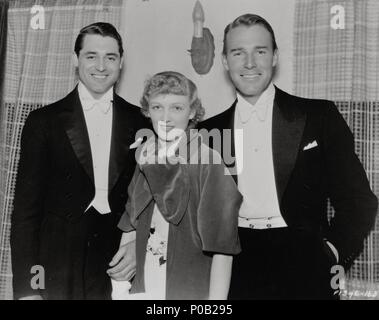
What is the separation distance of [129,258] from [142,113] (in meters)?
0.55

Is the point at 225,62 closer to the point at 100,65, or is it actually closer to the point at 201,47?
the point at 201,47

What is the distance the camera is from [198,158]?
6.07 feet

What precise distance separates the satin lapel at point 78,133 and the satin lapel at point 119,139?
0.28 feet

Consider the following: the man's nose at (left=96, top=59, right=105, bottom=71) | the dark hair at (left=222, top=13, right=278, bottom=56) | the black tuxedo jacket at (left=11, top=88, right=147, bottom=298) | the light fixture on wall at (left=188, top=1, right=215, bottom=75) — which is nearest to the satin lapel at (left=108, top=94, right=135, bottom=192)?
the black tuxedo jacket at (left=11, top=88, right=147, bottom=298)

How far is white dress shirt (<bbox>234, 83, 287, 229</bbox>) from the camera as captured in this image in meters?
1.92

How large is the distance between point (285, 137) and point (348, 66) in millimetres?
369

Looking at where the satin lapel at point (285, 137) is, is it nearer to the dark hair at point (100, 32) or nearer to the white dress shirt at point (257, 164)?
the white dress shirt at point (257, 164)

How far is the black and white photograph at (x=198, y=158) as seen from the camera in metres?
1.84

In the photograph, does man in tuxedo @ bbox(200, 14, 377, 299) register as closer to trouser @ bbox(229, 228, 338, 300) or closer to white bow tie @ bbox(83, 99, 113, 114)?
trouser @ bbox(229, 228, 338, 300)

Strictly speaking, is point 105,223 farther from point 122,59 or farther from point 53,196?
point 122,59

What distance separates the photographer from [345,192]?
192cm

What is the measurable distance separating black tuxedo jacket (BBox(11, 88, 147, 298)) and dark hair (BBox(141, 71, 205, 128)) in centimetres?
19
